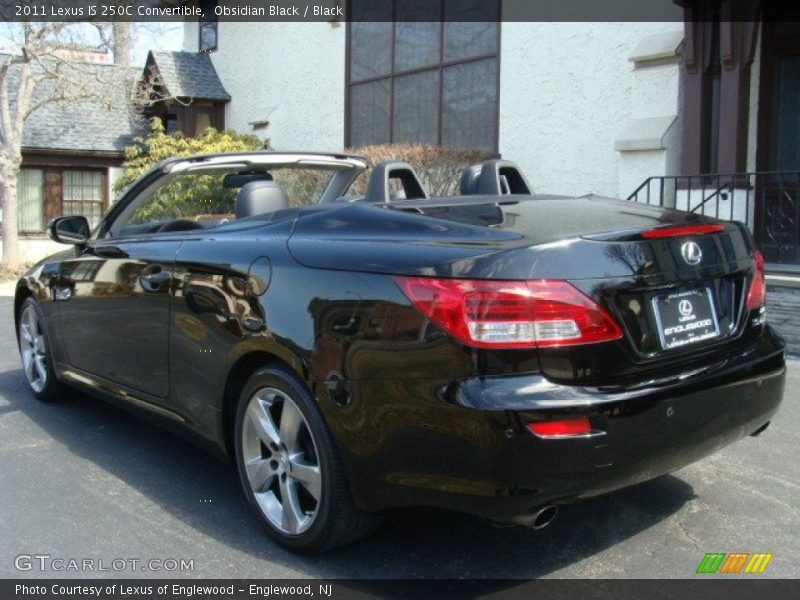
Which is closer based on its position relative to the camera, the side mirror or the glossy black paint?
the glossy black paint

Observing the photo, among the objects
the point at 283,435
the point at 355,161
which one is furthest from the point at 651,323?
the point at 355,161

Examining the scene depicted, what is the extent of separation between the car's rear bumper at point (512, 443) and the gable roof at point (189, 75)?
58.8 ft

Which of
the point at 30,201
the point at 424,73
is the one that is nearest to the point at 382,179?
the point at 424,73

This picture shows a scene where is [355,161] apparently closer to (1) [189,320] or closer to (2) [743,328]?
(1) [189,320]

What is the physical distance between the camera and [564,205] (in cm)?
352

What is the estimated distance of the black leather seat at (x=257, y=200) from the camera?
4117 mm

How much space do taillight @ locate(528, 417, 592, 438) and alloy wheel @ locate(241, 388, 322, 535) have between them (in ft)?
2.88

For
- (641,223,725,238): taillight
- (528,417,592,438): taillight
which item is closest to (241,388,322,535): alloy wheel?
(528,417,592,438): taillight

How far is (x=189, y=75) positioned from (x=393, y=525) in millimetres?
18704

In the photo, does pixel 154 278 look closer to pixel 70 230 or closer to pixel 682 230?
pixel 70 230

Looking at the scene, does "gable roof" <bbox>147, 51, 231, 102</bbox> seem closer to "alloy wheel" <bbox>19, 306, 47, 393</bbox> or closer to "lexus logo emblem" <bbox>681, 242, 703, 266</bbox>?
"alloy wheel" <bbox>19, 306, 47, 393</bbox>

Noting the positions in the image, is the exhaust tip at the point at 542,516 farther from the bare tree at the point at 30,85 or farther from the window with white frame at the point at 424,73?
the bare tree at the point at 30,85

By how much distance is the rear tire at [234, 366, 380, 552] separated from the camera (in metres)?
2.98

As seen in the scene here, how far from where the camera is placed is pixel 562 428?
2578 millimetres
